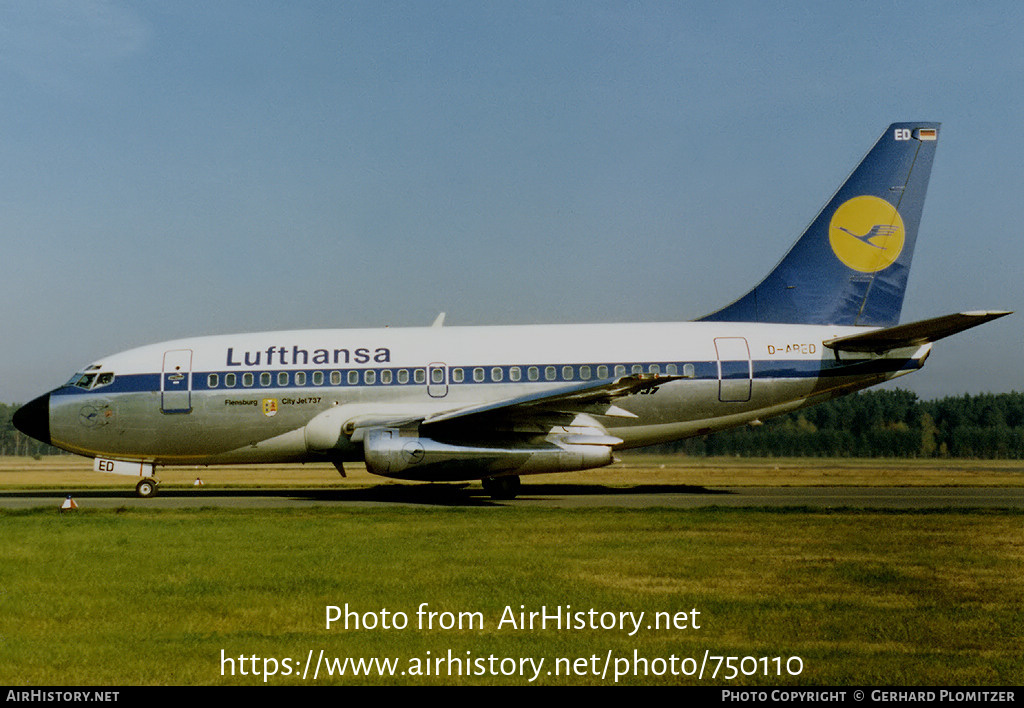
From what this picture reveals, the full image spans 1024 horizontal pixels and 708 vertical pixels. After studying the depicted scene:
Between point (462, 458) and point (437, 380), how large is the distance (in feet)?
8.50

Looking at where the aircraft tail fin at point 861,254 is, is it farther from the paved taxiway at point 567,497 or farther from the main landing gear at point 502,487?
the main landing gear at point 502,487

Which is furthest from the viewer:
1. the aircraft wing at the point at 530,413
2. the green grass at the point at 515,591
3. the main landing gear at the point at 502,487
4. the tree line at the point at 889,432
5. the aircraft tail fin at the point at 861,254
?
the tree line at the point at 889,432

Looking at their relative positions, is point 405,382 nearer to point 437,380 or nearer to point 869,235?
point 437,380

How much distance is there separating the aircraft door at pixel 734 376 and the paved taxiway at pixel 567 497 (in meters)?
2.34

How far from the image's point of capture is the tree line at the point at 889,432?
172 feet

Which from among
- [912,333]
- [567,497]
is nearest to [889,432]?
[912,333]

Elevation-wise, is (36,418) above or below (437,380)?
below

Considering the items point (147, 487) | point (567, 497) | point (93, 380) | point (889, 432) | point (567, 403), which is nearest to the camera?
point (567, 403)

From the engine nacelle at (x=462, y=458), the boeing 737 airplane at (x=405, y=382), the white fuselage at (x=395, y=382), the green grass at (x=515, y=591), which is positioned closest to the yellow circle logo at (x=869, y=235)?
the boeing 737 airplane at (x=405, y=382)

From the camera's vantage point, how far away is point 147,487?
70.6 feet

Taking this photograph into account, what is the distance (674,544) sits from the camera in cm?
1147

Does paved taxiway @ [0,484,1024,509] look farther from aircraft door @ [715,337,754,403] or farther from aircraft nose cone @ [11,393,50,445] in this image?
aircraft door @ [715,337,754,403]

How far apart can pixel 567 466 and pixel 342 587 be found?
10.9 metres

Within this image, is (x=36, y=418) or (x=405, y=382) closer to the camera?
(x=405, y=382)
